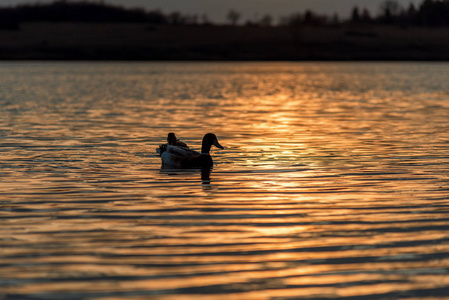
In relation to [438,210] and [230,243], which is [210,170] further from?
[230,243]

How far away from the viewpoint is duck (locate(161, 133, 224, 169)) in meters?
19.8

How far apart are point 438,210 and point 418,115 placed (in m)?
27.5

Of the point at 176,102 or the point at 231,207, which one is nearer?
the point at 231,207

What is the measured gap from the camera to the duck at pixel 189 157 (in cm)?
1975

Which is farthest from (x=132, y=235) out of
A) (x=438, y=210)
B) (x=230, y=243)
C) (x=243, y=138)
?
(x=243, y=138)

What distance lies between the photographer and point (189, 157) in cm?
2011

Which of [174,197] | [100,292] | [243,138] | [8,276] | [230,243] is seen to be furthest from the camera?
[243,138]

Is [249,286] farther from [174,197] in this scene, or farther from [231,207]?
[174,197]

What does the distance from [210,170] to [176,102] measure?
115ft

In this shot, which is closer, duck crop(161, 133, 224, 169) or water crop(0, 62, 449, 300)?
water crop(0, 62, 449, 300)

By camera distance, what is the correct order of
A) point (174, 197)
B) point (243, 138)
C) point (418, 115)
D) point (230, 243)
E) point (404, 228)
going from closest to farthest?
point (230, 243), point (404, 228), point (174, 197), point (243, 138), point (418, 115)

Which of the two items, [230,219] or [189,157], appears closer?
[230,219]

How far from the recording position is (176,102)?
5419 centimetres

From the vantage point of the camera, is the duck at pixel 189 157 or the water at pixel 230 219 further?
the duck at pixel 189 157
